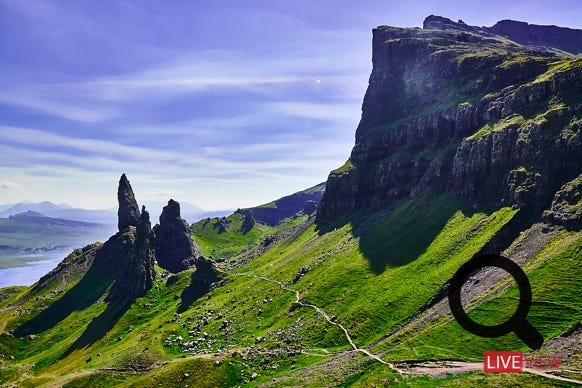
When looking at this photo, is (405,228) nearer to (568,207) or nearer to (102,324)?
(568,207)

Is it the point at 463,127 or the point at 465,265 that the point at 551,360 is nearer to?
the point at 465,265

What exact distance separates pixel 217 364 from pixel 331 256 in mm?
81421

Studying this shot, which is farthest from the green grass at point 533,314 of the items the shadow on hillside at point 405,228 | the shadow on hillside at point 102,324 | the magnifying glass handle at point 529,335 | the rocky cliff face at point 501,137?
the shadow on hillside at point 102,324

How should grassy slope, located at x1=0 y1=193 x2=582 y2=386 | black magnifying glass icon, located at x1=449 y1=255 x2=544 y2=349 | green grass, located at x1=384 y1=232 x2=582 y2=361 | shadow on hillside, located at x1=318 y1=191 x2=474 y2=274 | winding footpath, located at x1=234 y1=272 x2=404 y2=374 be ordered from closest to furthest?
green grass, located at x1=384 y1=232 x2=582 y2=361 < black magnifying glass icon, located at x1=449 y1=255 x2=544 y2=349 < winding footpath, located at x1=234 y1=272 x2=404 y2=374 < grassy slope, located at x1=0 y1=193 x2=582 y2=386 < shadow on hillside, located at x1=318 y1=191 x2=474 y2=274

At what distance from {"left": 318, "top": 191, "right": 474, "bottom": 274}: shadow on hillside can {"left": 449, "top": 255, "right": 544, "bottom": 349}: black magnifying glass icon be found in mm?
27023

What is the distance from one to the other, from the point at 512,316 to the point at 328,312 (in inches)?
1984

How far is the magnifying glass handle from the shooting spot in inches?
2775

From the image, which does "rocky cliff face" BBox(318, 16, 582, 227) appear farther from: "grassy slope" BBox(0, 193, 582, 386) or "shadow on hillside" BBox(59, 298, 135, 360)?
"shadow on hillside" BBox(59, 298, 135, 360)

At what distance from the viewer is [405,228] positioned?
155500 millimetres

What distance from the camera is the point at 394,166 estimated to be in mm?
197375

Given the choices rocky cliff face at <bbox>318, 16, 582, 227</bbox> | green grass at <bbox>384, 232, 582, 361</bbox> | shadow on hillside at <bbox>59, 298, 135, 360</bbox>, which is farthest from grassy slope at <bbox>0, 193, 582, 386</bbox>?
rocky cliff face at <bbox>318, 16, 582, 227</bbox>

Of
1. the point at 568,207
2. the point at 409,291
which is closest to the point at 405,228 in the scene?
the point at 409,291

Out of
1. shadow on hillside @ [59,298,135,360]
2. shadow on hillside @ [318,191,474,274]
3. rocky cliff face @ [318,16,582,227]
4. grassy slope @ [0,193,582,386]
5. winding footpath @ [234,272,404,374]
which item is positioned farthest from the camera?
shadow on hillside @ [59,298,135,360]

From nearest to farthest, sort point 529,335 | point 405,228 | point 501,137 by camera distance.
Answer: point 529,335 → point 501,137 → point 405,228
